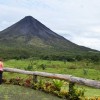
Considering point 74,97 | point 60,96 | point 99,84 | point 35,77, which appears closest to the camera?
point 99,84

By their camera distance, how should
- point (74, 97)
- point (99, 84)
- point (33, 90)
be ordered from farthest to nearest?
point (33, 90), point (74, 97), point (99, 84)

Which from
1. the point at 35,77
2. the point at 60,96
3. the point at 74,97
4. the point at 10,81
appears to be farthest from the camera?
the point at 10,81

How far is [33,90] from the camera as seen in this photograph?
18422mm

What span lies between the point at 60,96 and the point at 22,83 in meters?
5.03

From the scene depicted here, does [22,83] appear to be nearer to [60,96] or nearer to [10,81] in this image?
[10,81]

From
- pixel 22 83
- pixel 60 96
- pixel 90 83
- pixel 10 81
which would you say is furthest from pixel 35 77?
pixel 90 83

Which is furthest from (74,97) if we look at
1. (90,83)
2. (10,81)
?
(10,81)

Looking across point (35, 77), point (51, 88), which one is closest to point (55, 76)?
point (51, 88)

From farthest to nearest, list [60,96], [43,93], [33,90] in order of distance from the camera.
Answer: [33,90] < [43,93] < [60,96]

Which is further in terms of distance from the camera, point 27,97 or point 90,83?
point 27,97

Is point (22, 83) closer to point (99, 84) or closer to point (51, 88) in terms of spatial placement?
point (51, 88)

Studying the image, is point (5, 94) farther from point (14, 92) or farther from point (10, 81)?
point (10, 81)

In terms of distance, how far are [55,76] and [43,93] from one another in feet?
3.01

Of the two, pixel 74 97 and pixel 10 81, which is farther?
pixel 10 81
